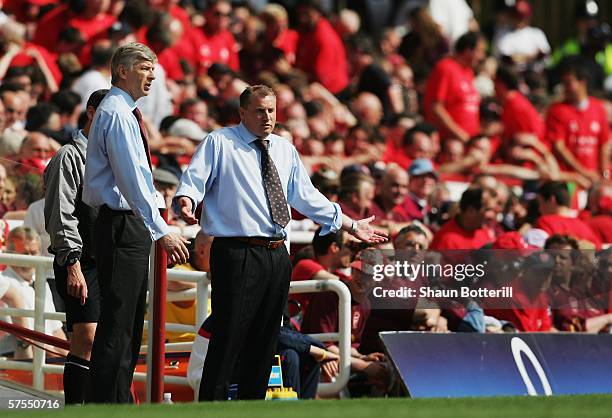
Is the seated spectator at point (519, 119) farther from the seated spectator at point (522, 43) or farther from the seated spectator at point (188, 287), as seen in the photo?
the seated spectator at point (188, 287)

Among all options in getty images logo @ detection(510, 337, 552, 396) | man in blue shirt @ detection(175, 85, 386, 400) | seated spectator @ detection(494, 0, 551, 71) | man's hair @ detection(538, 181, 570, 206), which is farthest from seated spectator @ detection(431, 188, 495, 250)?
seated spectator @ detection(494, 0, 551, 71)

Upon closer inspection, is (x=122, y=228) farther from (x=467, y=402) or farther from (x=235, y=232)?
(x=467, y=402)

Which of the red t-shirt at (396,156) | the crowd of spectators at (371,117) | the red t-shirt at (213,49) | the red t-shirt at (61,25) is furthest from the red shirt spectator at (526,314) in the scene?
the red t-shirt at (213,49)

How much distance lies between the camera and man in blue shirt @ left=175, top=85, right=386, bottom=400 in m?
8.38

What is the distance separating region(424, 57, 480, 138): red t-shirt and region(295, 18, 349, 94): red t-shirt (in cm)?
115

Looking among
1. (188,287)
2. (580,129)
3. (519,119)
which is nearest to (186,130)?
(188,287)

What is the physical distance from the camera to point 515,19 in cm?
2175

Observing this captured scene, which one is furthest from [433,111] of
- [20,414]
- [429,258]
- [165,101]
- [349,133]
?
[20,414]

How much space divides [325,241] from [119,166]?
3125 mm

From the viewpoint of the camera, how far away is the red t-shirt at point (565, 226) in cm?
1308

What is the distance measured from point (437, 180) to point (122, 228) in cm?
691

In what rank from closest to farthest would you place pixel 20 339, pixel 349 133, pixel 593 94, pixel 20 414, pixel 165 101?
pixel 20 414
pixel 20 339
pixel 165 101
pixel 349 133
pixel 593 94

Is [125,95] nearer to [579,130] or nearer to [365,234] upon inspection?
[365,234]

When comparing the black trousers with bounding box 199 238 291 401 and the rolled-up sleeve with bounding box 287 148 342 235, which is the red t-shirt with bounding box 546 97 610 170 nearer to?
the rolled-up sleeve with bounding box 287 148 342 235
